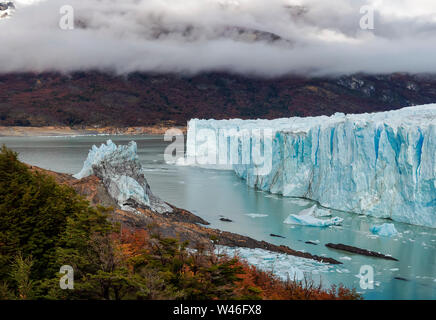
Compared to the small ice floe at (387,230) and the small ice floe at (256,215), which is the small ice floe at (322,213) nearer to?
the small ice floe at (256,215)

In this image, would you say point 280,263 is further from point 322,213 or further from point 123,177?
point 123,177

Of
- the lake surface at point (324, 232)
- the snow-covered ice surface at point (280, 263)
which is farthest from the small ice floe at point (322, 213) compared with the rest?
the snow-covered ice surface at point (280, 263)

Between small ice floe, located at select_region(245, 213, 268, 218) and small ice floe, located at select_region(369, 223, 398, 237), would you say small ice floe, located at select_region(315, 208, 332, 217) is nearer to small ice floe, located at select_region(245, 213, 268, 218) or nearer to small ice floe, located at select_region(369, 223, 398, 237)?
small ice floe, located at select_region(245, 213, 268, 218)

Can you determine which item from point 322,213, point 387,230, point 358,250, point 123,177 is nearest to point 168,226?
point 123,177

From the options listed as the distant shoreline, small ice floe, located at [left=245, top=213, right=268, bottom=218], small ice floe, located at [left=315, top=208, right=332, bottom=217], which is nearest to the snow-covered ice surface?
small ice floe, located at [left=315, top=208, right=332, bottom=217]

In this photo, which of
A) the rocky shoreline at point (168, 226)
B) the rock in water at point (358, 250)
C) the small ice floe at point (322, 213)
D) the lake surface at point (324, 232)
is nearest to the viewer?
the lake surface at point (324, 232)
